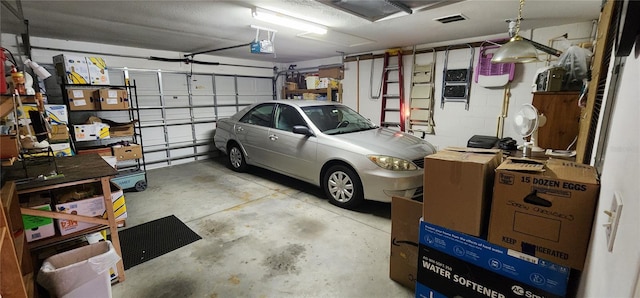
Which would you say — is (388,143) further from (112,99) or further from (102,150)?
(102,150)

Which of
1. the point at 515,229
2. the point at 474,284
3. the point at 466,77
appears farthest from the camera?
the point at 466,77

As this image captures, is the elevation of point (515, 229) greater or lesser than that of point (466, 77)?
lesser

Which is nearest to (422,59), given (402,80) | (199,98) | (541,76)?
(402,80)

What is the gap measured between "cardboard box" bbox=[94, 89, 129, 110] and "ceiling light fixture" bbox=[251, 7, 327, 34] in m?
2.41

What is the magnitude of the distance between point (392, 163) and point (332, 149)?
0.74 meters

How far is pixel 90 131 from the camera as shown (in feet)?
12.4

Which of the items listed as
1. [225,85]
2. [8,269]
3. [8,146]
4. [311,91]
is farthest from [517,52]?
[225,85]

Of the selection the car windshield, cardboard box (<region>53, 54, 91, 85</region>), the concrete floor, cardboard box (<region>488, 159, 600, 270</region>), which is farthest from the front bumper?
cardboard box (<region>53, 54, 91, 85</region>)

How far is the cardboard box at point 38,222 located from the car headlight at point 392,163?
8.69ft

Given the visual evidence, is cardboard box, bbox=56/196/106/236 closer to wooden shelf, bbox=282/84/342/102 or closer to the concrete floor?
the concrete floor

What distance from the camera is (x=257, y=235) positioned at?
2729mm

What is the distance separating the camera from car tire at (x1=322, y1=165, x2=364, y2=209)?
316 centimetres

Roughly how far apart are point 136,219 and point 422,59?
5.04m

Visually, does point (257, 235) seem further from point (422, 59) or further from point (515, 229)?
point (422, 59)
